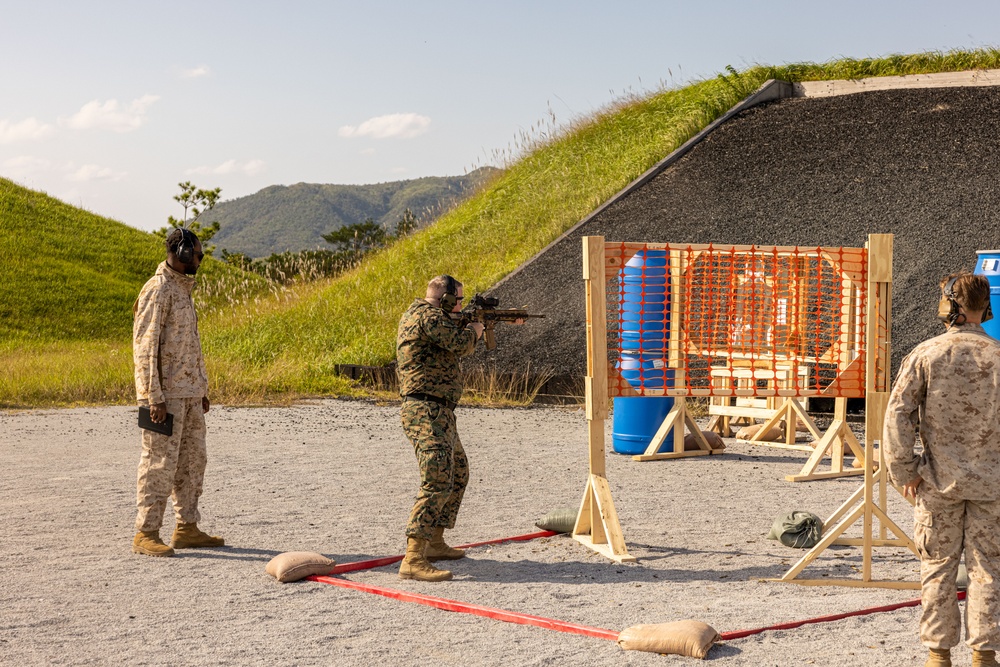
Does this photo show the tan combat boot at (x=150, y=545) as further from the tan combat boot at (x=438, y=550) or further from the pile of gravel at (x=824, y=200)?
the pile of gravel at (x=824, y=200)

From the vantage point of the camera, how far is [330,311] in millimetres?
23672

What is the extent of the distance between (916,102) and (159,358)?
21317mm

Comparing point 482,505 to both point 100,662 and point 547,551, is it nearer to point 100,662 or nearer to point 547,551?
point 547,551

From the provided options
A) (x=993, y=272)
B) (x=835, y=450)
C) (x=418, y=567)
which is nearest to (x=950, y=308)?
(x=418, y=567)

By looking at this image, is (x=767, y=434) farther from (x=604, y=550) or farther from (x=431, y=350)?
(x=431, y=350)

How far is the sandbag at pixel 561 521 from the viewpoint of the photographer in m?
7.51

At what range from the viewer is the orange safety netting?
7863mm

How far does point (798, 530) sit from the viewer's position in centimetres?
720

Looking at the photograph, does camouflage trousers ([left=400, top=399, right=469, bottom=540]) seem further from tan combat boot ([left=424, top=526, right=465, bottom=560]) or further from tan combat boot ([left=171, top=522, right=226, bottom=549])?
tan combat boot ([left=171, top=522, right=226, bottom=549])

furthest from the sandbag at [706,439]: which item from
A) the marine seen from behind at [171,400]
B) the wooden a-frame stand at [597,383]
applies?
the marine seen from behind at [171,400]

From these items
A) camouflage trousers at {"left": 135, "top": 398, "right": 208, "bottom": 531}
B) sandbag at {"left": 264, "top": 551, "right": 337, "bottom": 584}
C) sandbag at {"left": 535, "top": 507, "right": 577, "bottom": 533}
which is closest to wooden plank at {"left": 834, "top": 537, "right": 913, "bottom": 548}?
sandbag at {"left": 535, "top": 507, "right": 577, "bottom": 533}

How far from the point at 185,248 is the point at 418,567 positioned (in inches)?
101

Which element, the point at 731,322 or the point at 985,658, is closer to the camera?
the point at 985,658

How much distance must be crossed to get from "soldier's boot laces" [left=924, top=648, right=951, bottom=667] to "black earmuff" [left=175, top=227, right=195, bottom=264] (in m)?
4.89
